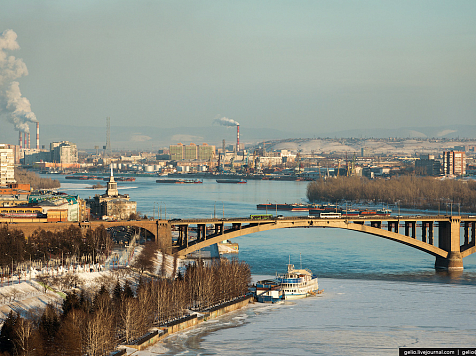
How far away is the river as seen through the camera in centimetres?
2136

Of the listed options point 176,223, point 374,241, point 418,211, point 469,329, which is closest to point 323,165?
point 418,211

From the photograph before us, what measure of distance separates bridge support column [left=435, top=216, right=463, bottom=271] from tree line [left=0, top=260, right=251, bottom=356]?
14.3m

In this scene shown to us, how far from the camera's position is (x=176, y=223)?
1439 inches

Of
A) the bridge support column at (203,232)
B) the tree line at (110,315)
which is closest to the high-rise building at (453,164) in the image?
the bridge support column at (203,232)

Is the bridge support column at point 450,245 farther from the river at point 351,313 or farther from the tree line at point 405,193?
the tree line at point 405,193

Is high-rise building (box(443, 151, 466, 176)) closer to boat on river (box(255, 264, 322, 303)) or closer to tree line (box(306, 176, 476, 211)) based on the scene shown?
tree line (box(306, 176, 476, 211))

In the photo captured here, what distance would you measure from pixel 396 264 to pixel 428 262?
2.82m

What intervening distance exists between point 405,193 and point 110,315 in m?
64.8

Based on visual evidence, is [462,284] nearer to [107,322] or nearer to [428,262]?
[428,262]

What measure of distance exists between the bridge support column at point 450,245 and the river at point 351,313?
2.13 ft

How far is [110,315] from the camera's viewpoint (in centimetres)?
2042

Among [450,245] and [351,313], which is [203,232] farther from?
[450,245]

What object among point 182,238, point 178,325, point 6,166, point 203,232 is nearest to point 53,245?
point 203,232

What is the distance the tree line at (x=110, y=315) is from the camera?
17.8 m
